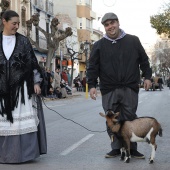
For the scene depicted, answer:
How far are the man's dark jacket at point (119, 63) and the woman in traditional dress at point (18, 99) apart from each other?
Result: 0.90 m

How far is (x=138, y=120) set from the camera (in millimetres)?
6934

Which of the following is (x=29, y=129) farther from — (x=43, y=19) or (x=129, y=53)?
(x=43, y=19)

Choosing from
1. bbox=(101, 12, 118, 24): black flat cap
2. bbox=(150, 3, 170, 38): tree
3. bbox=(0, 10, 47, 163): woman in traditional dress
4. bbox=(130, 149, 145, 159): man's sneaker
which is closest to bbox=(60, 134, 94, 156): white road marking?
bbox=(0, 10, 47, 163): woman in traditional dress

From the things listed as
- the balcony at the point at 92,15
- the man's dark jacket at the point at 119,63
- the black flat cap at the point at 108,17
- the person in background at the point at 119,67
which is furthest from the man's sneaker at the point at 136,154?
the balcony at the point at 92,15

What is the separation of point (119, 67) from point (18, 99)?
4.92 ft

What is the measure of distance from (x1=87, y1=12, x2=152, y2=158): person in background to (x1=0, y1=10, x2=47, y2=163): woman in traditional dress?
2.91 ft

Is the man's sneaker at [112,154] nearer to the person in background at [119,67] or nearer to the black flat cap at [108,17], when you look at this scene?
the person in background at [119,67]

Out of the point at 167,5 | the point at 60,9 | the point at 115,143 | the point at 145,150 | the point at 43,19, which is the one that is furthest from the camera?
the point at 60,9

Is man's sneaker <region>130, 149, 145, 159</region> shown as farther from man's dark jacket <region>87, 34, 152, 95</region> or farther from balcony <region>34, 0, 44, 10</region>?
balcony <region>34, 0, 44, 10</region>

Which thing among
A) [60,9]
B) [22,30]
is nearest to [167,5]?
[22,30]

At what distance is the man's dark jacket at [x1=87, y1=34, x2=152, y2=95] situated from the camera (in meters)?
7.16

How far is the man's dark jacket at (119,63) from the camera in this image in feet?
23.5

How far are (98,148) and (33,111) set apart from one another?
1843mm

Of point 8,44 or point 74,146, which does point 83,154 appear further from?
point 8,44
